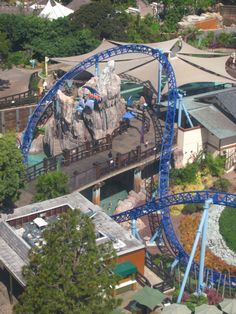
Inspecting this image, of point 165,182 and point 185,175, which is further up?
point 165,182

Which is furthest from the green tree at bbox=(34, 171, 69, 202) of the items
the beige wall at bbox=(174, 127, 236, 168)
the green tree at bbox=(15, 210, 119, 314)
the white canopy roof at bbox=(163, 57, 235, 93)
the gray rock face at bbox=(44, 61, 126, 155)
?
the white canopy roof at bbox=(163, 57, 235, 93)

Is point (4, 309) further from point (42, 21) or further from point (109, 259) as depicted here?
point (42, 21)

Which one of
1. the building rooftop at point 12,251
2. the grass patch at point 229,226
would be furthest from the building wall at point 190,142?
the building rooftop at point 12,251

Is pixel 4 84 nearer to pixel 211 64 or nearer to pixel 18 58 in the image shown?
pixel 18 58

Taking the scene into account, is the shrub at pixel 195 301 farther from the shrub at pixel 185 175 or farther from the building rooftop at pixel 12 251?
the shrub at pixel 185 175

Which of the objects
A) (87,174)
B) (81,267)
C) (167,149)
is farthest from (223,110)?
(81,267)

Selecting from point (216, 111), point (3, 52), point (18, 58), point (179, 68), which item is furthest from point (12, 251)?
point (18, 58)
